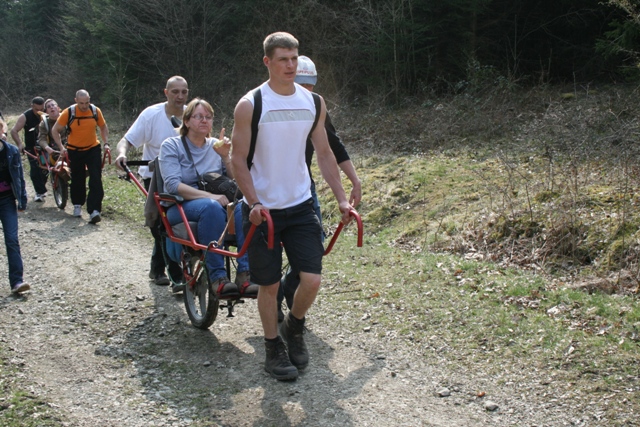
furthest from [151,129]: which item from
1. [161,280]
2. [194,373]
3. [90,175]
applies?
[90,175]

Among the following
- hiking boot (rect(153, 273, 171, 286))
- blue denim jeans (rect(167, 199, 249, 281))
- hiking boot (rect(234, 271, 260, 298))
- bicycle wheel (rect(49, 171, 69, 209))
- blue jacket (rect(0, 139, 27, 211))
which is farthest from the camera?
bicycle wheel (rect(49, 171, 69, 209))

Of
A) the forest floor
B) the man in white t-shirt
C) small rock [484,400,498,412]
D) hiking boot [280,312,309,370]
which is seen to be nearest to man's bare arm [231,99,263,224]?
hiking boot [280,312,309,370]

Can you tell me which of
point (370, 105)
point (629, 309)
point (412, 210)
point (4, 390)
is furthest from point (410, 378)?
point (370, 105)

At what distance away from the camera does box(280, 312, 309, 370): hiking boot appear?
499 cm

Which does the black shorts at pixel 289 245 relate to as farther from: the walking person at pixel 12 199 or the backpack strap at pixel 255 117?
the walking person at pixel 12 199

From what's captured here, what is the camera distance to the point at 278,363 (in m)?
4.85

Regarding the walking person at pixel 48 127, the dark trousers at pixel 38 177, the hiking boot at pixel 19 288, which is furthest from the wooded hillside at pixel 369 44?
the hiking boot at pixel 19 288

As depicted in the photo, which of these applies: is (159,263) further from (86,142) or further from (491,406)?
(86,142)

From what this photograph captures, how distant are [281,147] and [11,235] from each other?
4248 mm

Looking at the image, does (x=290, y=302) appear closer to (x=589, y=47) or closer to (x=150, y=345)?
(x=150, y=345)

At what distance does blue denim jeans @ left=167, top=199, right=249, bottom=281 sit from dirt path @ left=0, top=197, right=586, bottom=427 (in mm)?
658

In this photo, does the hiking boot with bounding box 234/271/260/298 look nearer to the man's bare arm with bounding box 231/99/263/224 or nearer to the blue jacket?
the man's bare arm with bounding box 231/99/263/224

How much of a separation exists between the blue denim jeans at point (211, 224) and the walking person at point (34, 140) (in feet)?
28.4

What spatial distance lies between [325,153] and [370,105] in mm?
14026
